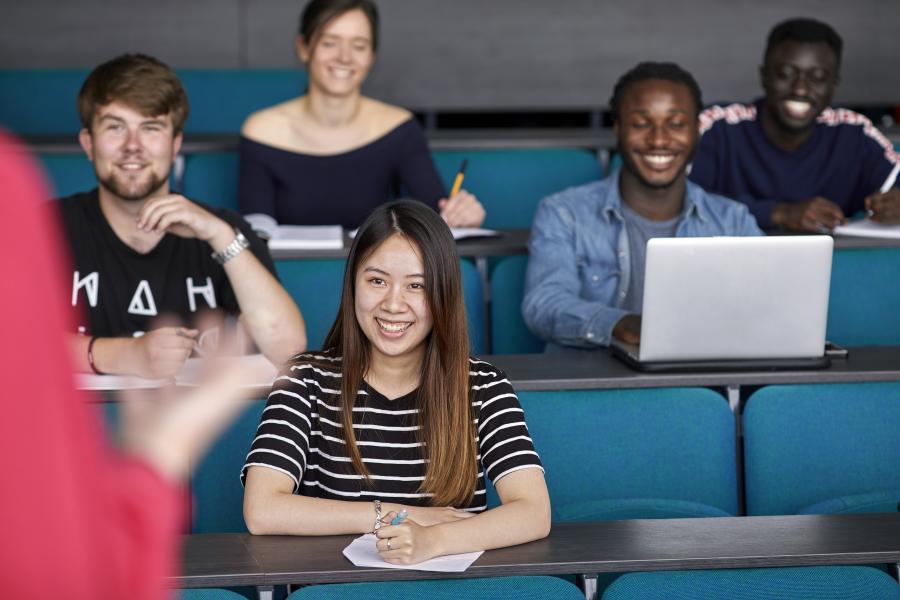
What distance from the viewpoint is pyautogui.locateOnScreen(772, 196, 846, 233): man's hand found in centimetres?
325

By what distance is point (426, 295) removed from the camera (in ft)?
6.16

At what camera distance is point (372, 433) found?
6.07 feet

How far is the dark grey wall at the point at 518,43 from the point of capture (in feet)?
17.0

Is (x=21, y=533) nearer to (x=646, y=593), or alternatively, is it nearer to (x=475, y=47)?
(x=646, y=593)

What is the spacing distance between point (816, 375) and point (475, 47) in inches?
135

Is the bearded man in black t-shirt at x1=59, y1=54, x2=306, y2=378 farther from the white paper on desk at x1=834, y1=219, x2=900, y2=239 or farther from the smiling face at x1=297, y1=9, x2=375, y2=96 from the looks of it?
the white paper on desk at x1=834, y1=219, x2=900, y2=239

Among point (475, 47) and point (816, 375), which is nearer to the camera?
point (816, 375)

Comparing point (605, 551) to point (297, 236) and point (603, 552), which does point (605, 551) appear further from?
point (297, 236)

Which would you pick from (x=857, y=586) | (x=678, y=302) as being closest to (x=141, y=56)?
(x=678, y=302)

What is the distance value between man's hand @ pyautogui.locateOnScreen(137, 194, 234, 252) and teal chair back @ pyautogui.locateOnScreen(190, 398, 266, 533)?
1.16ft

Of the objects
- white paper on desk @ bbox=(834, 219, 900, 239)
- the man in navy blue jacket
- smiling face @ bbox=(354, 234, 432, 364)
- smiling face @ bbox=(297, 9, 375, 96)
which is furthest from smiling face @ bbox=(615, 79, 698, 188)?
smiling face @ bbox=(354, 234, 432, 364)

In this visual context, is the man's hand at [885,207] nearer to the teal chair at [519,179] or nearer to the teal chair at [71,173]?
the teal chair at [519,179]

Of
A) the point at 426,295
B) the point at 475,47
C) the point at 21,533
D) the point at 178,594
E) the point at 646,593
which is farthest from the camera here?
the point at 475,47

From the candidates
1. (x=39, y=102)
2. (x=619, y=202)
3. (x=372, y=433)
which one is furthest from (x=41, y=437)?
(x=39, y=102)
